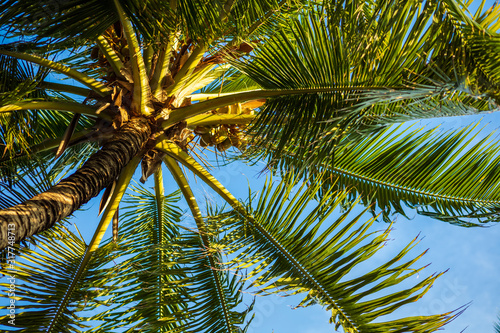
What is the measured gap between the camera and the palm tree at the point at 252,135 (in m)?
2.28

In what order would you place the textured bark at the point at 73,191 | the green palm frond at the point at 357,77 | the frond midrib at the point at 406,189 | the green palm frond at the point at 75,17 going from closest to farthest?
the textured bark at the point at 73,191, the green palm frond at the point at 357,77, the green palm frond at the point at 75,17, the frond midrib at the point at 406,189

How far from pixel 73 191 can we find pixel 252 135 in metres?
1.28

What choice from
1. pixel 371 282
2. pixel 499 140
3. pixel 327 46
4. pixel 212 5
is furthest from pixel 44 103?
pixel 499 140

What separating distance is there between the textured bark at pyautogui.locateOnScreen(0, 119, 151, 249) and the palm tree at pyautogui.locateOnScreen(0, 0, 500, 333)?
1cm

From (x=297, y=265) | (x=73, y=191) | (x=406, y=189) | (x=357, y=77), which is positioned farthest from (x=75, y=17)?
(x=406, y=189)

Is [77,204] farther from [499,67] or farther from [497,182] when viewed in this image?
[497,182]

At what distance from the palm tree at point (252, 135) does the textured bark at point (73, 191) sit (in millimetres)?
10

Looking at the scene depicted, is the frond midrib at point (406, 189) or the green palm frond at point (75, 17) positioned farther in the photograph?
the frond midrib at point (406, 189)

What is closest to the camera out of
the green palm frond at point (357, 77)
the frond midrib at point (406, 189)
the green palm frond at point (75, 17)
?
the green palm frond at point (357, 77)

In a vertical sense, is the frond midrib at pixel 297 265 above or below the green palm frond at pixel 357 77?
below

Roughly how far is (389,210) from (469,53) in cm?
175

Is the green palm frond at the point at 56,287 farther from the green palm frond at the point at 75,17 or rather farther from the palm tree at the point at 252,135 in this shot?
the green palm frond at the point at 75,17

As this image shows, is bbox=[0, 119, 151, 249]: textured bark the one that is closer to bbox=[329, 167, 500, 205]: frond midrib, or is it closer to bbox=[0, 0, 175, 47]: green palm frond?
bbox=[0, 0, 175, 47]: green palm frond

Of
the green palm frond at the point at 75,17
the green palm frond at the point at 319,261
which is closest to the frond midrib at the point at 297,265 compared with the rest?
the green palm frond at the point at 319,261
